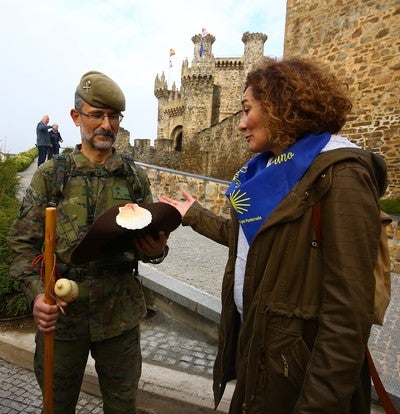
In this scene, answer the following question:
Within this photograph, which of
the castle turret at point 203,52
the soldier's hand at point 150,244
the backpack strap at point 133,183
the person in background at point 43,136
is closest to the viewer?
the soldier's hand at point 150,244

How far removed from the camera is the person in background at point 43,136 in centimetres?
1142

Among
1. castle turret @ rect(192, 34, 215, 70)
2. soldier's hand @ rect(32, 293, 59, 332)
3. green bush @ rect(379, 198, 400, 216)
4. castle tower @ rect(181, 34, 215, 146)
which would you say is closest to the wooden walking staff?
soldier's hand @ rect(32, 293, 59, 332)

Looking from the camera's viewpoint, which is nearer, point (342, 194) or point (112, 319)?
point (342, 194)

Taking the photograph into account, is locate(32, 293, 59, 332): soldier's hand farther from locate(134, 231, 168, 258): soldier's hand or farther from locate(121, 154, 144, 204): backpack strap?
locate(121, 154, 144, 204): backpack strap

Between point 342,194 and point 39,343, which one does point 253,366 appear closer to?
point 342,194

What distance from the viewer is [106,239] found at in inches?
68.3

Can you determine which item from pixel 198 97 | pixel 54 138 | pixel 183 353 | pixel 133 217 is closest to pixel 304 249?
pixel 133 217

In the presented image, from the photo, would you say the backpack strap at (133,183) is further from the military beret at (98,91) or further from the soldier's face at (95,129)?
the military beret at (98,91)

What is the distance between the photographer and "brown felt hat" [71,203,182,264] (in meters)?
1.70

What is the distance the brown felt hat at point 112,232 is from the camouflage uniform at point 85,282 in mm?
215

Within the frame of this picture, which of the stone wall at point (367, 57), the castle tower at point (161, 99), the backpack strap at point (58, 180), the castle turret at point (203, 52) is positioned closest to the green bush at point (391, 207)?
the stone wall at point (367, 57)

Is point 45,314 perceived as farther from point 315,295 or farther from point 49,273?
point 315,295

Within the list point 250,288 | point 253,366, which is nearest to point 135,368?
point 253,366

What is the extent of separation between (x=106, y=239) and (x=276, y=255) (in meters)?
0.84
